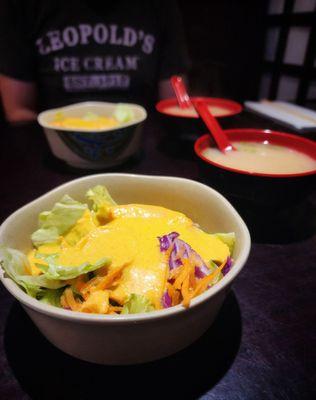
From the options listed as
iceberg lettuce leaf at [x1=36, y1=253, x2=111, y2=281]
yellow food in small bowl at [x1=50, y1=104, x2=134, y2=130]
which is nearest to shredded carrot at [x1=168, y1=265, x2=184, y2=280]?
iceberg lettuce leaf at [x1=36, y1=253, x2=111, y2=281]

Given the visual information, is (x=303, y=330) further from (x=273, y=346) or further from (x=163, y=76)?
(x=163, y=76)

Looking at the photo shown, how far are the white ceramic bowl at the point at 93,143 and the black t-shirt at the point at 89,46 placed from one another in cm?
108

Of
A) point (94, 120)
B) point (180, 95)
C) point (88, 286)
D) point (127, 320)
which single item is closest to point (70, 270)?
point (88, 286)

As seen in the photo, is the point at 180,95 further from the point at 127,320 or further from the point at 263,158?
the point at 127,320

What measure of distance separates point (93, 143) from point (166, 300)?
0.79 m

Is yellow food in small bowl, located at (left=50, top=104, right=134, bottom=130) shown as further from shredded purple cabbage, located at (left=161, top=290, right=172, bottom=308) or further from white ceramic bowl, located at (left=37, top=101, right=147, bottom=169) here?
shredded purple cabbage, located at (left=161, top=290, right=172, bottom=308)

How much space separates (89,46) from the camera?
2.27 m

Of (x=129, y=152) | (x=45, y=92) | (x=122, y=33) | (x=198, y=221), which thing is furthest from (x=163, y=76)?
(x=198, y=221)

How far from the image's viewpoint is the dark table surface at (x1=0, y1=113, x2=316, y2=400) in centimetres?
56

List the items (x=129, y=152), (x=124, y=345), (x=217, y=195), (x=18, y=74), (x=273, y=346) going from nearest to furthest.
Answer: (x=124, y=345) < (x=273, y=346) < (x=217, y=195) < (x=129, y=152) < (x=18, y=74)

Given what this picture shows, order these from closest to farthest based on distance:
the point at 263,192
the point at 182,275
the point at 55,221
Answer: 1. the point at 182,275
2. the point at 55,221
3. the point at 263,192

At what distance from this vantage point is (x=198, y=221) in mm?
821

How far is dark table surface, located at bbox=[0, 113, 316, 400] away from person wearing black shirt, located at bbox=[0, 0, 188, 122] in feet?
6.15

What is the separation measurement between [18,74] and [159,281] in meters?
2.14
